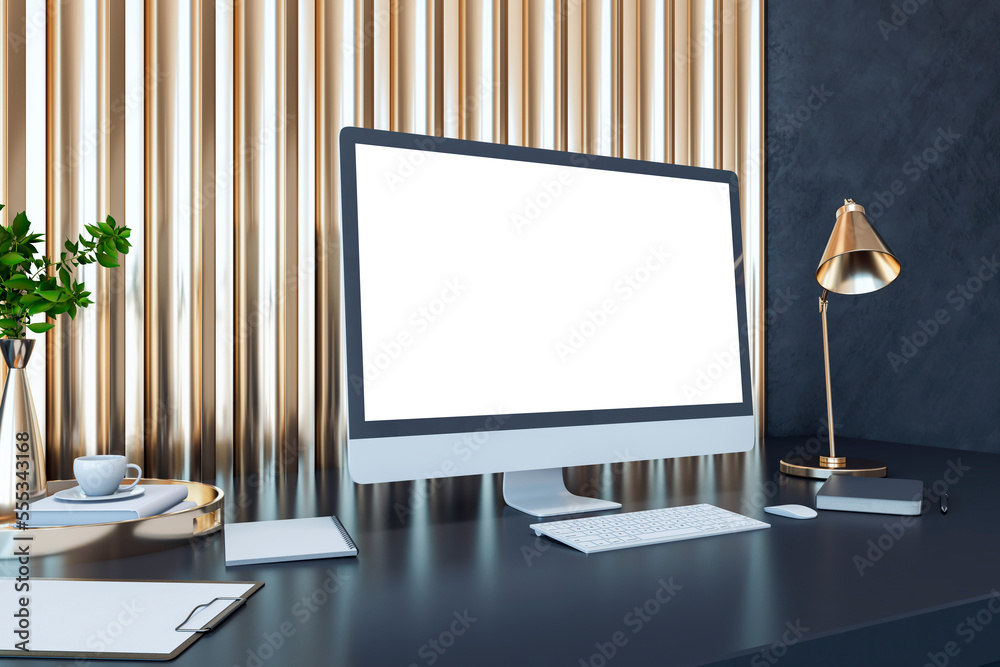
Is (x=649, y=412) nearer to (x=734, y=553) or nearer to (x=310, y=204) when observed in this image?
(x=734, y=553)

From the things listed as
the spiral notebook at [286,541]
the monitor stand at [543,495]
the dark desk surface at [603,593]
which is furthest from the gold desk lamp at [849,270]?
the spiral notebook at [286,541]

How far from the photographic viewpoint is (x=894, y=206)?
1.95 metres

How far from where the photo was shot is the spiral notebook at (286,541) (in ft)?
2.67

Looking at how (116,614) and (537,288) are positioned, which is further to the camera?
(537,288)

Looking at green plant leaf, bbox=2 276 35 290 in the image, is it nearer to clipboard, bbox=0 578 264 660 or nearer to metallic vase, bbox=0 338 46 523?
metallic vase, bbox=0 338 46 523

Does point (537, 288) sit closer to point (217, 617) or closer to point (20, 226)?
point (217, 617)

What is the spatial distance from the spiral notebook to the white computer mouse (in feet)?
1.94

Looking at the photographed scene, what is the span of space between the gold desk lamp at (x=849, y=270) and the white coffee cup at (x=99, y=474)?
113 centimetres

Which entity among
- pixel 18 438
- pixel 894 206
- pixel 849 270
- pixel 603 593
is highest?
pixel 894 206

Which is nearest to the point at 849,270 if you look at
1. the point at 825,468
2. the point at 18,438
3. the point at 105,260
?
the point at 825,468

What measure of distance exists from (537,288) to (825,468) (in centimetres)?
70

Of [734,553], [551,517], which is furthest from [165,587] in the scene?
[734,553]

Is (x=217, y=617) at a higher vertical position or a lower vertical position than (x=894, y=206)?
lower

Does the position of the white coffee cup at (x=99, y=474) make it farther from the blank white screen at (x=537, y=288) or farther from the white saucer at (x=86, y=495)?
the blank white screen at (x=537, y=288)
